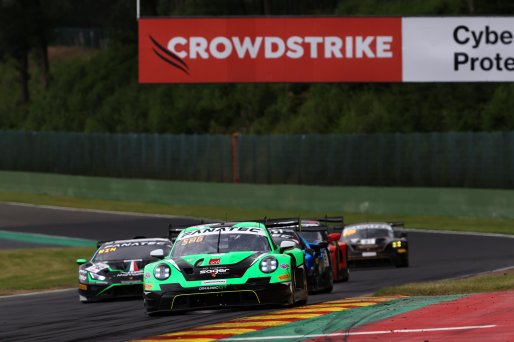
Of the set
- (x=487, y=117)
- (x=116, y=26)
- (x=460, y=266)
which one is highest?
(x=116, y=26)

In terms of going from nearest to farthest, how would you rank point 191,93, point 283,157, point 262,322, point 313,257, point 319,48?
point 262,322, point 313,257, point 319,48, point 283,157, point 191,93

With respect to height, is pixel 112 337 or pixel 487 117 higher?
pixel 487 117

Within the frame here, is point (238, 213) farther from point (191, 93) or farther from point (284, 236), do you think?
point (284, 236)

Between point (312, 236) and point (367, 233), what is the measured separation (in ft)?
22.5

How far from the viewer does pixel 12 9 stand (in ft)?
276

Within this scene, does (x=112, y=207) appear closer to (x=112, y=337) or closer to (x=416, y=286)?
(x=416, y=286)

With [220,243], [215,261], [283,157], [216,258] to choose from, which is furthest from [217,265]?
[283,157]

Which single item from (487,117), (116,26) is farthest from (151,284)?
(116,26)

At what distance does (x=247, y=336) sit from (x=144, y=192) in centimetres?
4331

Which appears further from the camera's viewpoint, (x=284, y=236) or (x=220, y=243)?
(x=284, y=236)

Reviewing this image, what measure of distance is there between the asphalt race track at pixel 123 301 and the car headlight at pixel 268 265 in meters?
0.81

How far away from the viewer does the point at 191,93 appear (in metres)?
69.8

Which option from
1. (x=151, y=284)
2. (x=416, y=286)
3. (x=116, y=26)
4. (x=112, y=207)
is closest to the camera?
(x=151, y=284)

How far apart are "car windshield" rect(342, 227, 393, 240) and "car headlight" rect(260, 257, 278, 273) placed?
14.7 meters
